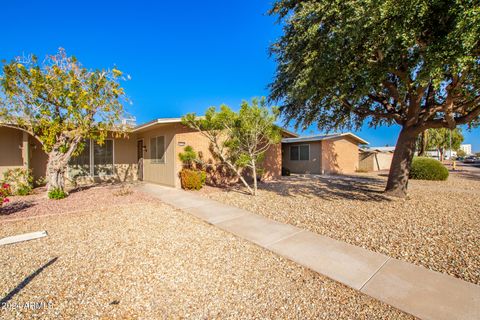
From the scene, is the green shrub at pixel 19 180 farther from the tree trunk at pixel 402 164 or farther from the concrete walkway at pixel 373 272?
the tree trunk at pixel 402 164

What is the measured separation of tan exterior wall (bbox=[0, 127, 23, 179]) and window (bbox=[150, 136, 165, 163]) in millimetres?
5264

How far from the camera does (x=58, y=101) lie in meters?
7.59

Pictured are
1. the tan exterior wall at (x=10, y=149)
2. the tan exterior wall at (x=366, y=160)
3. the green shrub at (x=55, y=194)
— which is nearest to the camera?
the green shrub at (x=55, y=194)

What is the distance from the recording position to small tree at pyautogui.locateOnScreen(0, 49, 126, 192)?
7.11m

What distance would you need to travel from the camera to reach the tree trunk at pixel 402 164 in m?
7.93

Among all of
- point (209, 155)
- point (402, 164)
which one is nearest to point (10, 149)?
point (209, 155)

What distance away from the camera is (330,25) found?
601 cm

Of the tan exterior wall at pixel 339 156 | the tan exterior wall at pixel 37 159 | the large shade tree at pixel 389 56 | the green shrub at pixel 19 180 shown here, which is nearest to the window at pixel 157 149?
the tan exterior wall at pixel 37 159

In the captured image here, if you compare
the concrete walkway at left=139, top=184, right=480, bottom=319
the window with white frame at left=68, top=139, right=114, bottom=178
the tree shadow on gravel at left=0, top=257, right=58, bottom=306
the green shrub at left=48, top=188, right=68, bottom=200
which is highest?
the window with white frame at left=68, top=139, right=114, bottom=178

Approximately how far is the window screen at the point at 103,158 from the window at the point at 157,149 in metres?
2.28

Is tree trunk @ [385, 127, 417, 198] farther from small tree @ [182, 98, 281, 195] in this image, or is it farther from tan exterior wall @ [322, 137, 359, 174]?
tan exterior wall @ [322, 137, 359, 174]

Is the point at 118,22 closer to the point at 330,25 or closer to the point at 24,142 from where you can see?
the point at 24,142

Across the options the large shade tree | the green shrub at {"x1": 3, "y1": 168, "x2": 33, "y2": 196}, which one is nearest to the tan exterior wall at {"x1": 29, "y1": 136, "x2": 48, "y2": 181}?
the green shrub at {"x1": 3, "y1": 168, "x2": 33, "y2": 196}

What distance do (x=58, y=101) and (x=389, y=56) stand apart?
10.2 metres
